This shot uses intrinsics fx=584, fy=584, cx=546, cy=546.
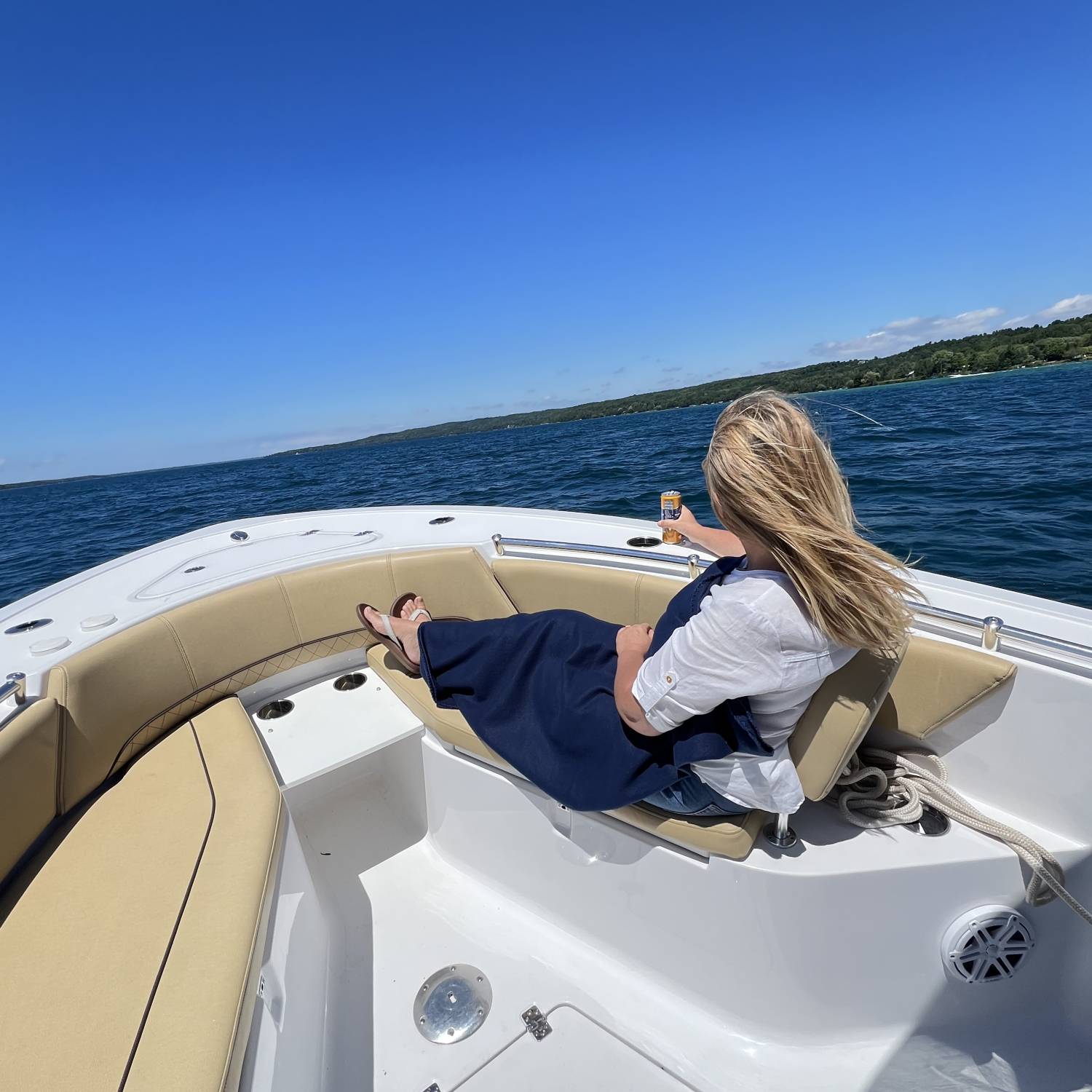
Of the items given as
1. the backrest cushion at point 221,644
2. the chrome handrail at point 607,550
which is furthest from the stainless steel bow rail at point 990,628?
the backrest cushion at point 221,644

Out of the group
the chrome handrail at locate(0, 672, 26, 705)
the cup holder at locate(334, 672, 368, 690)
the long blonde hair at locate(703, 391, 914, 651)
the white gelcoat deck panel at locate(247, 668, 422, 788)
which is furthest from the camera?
the cup holder at locate(334, 672, 368, 690)

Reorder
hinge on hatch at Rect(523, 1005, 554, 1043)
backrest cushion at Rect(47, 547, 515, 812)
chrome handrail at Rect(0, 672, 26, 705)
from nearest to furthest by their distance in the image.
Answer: hinge on hatch at Rect(523, 1005, 554, 1043)
chrome handrail at Rect(0, 672, 26, 705)
backrest cushion at Rect(47, 547, 515, 812)

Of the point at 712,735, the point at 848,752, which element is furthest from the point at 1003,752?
the point at 712,735

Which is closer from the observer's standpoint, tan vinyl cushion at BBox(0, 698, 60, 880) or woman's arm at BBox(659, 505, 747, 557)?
tan vinyl cushion at BBox(0, 698, 60, 880)

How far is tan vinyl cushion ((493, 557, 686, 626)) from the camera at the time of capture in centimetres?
190

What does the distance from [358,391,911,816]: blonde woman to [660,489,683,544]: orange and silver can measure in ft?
2.22

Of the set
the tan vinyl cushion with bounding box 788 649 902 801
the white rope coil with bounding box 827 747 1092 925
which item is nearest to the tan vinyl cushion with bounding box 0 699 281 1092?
the tan vinyl cushion with bounding box 788 649 902 801

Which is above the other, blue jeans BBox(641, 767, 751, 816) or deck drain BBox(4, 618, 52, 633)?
deck drain BBox(4, 618, 52, 633)

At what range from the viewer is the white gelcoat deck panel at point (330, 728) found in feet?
6.20

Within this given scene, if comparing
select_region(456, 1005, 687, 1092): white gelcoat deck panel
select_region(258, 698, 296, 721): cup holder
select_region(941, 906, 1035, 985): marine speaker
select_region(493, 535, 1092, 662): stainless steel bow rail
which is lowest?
select_region(456, 1005, 687, 1092): white gelcoat deck panel

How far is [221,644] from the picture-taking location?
6.81 ft

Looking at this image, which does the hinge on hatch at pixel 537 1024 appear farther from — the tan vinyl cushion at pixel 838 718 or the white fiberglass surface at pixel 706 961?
the tan vinyl cushion at pixel 838 718

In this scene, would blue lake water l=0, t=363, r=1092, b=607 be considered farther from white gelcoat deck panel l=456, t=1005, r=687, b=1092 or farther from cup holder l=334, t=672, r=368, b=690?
cup holder l=334, t=672, r=368, b=690

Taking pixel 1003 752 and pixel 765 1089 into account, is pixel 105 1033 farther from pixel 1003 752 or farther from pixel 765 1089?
pixel 1003 752
